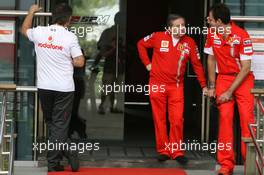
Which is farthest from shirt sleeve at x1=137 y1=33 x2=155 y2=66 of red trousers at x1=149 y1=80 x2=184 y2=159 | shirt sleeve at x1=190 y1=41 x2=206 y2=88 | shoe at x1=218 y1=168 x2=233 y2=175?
shoe at x1=218 y1=168 x2=233 y2=175

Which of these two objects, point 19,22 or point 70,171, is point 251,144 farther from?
point 19,22

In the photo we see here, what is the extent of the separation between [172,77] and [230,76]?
860mm

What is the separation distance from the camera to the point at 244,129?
321 inches

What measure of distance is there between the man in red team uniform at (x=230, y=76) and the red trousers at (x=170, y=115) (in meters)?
0.70

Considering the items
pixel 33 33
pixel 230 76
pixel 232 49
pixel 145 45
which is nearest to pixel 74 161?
pixel 33 33

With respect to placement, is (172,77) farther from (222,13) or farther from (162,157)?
(222,13)

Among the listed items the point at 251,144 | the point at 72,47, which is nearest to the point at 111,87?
the point at 72,47

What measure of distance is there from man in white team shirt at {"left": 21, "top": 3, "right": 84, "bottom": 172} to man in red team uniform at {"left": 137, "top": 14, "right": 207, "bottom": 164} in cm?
114

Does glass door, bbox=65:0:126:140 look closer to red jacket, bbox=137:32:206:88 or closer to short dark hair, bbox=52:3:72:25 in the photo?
red jacket, bbox=137:32:206:88

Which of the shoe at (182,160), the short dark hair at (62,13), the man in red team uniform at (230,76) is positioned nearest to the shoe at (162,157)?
the shoe at (182,160)

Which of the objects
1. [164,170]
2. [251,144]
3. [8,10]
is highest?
[8,10]

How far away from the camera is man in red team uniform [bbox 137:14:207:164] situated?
880 centimetres

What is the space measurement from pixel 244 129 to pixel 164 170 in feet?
3.96

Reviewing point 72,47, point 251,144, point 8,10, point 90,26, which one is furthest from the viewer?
point 90,26
